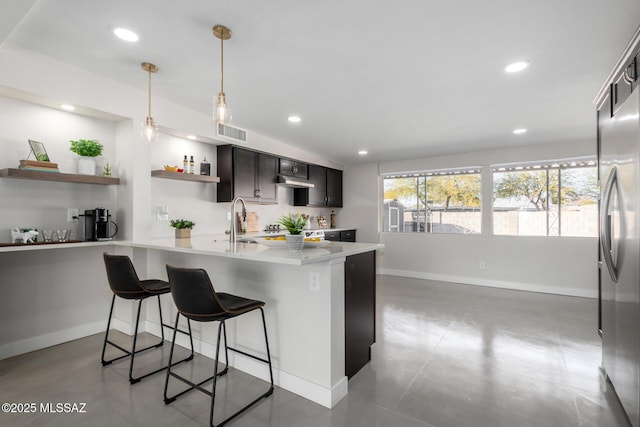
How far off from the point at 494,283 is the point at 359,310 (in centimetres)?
410

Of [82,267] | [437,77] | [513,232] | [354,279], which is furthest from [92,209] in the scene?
[513,232]

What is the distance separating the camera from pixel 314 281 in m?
2.12

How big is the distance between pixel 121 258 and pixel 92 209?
3.94 ft

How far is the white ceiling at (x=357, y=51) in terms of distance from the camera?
194cm

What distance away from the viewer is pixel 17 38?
2.34 m

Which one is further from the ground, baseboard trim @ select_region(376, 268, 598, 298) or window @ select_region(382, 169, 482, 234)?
window @ select_region(382, 169, 482, 234)

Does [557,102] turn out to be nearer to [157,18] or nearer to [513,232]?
[513,232]

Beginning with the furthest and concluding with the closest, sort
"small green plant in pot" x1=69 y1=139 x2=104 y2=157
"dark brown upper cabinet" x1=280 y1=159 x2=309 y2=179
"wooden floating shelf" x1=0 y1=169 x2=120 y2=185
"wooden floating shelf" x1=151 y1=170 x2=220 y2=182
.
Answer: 1. "dark brown upper cabinet" x1=280 y1=159 x2=309 y2=179
2. "wooden floating shelf" x1=151 y1=170 x2=220 y2=182
3. "small green plant in pot" x1=69 y1=139 x2=104 y2=157
4. "wooden floating shelf" x1=0 y1=169 x2=120 y2=185

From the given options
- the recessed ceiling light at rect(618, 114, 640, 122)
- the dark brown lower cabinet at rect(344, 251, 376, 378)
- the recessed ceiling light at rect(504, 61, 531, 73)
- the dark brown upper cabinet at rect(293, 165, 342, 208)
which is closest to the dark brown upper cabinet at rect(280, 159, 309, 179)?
the dark brown upper cabinet at rect(293, 165, 342, 208)

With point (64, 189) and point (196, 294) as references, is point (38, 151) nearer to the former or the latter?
point (64, 189)

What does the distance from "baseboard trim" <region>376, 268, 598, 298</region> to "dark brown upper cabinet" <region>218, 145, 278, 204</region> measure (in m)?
3.18

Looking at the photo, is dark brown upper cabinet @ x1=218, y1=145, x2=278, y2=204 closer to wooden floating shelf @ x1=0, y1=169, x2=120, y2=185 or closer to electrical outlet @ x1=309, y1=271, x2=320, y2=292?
wooden floating shelf @ x1=0, y1=169, x2=120, y2=185

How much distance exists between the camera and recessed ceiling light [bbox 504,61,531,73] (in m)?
2.52

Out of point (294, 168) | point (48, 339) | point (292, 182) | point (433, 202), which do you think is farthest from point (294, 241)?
point (433, 202)
